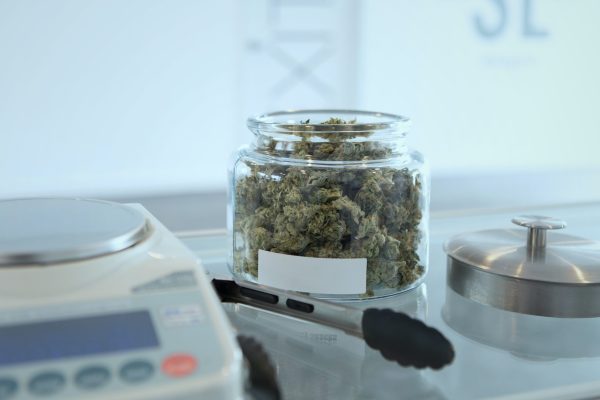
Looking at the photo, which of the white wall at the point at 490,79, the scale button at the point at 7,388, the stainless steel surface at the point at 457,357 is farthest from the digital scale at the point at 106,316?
the white wall at the point at 490,79

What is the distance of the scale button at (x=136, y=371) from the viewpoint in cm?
35

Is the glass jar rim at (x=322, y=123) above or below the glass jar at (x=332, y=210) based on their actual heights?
above

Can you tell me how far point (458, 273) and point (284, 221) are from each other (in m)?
0.17

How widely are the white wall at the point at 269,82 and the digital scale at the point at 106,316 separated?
1695 mm

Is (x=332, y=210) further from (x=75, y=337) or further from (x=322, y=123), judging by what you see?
(x=75, y=337)

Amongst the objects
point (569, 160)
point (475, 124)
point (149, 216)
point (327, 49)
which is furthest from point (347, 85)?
point (149, 216)

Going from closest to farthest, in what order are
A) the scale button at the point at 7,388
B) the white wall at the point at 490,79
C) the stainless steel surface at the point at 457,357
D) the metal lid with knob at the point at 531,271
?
the scale button at the point at 7,388, the stainless steel surface at the point at 457,357, the metal lid with knob at the point at 531,271, the white wall at the point at 490,79

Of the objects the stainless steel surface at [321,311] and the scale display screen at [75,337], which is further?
the stainless steel surface at [321,311]

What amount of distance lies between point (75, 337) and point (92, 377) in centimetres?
4

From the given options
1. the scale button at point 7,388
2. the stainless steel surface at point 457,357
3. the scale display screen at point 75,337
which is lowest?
the stainless steel surface at point 457,357

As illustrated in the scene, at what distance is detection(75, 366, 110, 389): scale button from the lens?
13.7 inches

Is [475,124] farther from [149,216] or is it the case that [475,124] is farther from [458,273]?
[149,216]

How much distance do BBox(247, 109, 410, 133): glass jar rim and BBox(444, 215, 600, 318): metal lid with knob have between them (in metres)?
0.12

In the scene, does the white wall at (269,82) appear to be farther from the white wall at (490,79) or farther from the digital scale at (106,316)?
the digital scale at (106,316)
